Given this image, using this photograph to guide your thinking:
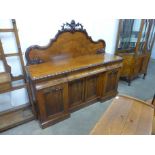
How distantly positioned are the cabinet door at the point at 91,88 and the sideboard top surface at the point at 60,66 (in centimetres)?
29

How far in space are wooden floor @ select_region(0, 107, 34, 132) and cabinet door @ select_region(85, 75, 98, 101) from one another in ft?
3.17

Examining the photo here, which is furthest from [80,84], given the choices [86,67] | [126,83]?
[126,83]

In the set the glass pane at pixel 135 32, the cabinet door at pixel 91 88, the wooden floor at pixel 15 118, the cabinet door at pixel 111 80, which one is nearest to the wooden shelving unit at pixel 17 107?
the wooden floor at pixel 15 118

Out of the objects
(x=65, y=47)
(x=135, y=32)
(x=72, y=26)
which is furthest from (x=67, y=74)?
(x=135, y=32)

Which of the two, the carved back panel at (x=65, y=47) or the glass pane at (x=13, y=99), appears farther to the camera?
the glass pane at (x=13, y=99)

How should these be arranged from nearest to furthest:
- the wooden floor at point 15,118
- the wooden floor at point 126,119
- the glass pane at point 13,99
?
the wooden floor at point 126,119
the wooden floor at point 15,118
the glass pane at point 13,99

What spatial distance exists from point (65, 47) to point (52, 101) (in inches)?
35.0

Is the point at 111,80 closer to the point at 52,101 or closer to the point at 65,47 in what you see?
the point at 65,47

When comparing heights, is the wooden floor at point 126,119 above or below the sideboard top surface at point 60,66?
below

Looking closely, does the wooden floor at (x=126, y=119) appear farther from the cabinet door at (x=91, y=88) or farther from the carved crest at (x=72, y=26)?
the carved crest at (x=72, y=26)

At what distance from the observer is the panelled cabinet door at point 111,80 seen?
2252 millimetres

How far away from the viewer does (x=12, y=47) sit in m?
1.73
